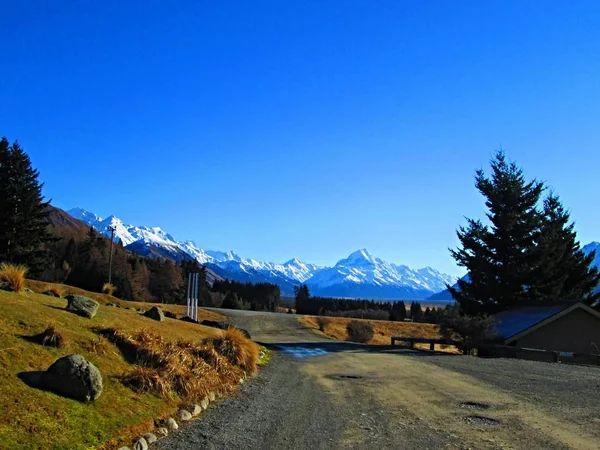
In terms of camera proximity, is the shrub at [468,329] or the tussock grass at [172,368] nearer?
the tussock grass at [172,368]

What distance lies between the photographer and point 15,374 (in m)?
7.52

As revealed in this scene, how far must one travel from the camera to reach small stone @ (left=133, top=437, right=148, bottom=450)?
6996 millimetres

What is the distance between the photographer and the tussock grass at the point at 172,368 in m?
9.38

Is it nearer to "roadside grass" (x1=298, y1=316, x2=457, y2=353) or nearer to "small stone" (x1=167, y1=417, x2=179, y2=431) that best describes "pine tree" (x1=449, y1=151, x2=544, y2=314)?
"roadside grass" (x1=298, y1=316, x2=457, y2=353)

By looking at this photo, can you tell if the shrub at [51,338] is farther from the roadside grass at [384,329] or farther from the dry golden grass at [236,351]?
the roadside grass at [384,329]

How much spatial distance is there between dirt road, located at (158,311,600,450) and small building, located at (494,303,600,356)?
1150 cm

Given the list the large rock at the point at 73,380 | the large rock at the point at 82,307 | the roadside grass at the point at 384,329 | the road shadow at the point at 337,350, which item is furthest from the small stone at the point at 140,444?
the roadside grass at the point at 384,329

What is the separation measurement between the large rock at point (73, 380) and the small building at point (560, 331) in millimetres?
24806

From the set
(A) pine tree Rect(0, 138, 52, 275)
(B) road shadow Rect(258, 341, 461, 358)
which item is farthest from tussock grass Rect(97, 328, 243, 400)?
(A) pine tree Rect(0, 138, 52, 275)

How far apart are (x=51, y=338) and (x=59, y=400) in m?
2.31

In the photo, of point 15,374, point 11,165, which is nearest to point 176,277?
point 11,165

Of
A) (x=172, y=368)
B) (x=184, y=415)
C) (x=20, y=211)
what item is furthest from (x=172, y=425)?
(x=20, y=211)

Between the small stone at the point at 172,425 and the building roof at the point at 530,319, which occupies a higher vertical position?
the building roof at the point at 530,319

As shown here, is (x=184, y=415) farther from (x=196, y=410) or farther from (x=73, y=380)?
(x=73, y=380)
